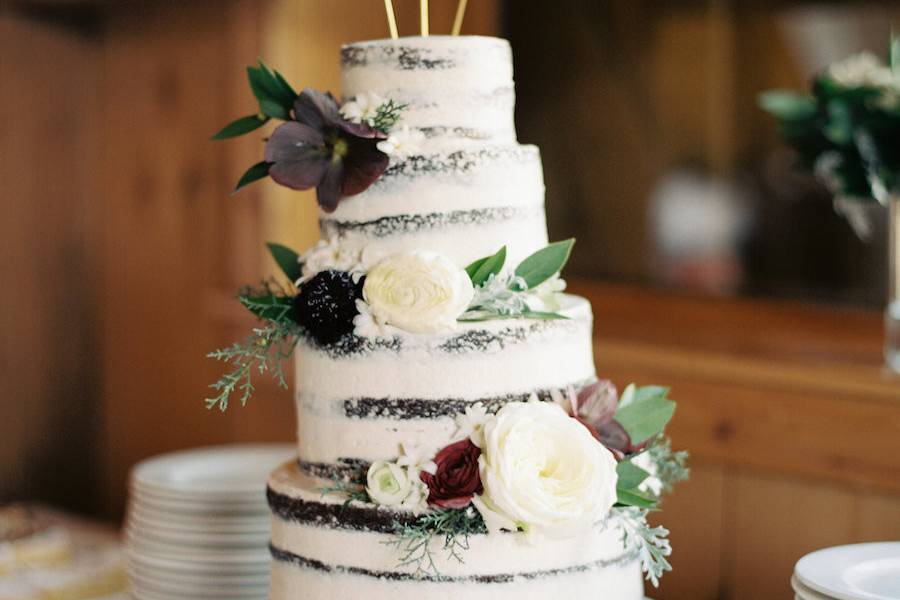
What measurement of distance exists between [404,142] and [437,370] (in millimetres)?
221

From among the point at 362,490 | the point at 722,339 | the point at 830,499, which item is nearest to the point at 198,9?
the point at 722,339

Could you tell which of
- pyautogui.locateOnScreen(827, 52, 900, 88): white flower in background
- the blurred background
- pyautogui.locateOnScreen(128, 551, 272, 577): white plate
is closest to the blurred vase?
the blurred background

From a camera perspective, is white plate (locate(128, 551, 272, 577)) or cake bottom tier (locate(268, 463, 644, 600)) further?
white plate (locate(128, 551, 272, 577))

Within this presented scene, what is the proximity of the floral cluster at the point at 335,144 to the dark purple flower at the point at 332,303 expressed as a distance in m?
0.07

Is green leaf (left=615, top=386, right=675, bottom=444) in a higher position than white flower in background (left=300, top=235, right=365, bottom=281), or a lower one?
lower

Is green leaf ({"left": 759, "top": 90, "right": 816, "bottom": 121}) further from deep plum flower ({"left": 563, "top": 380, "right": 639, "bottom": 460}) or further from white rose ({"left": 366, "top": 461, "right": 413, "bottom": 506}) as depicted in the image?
white rose ({"left": 366, "top": 461, "right": 413, "bottom": 506})

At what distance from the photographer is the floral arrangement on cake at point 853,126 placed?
1891 mm

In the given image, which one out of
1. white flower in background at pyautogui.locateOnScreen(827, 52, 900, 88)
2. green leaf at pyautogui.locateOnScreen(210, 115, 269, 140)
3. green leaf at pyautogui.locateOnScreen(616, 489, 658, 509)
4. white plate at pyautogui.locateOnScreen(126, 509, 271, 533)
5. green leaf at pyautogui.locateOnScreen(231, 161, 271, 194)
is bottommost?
white plate at pyautogui.locateOnScreen(126, 509, 271, 533)

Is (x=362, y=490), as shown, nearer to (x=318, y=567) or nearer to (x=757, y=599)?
(x=318, y=567)

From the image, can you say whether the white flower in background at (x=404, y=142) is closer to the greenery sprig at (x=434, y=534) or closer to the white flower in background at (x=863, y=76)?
the greenery sprig at (x=434, y=534)

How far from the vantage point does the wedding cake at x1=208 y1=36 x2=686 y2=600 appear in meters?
1.03

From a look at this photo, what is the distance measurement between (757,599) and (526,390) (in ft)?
3.40

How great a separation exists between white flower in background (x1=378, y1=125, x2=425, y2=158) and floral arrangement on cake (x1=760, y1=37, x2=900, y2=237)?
968 mm

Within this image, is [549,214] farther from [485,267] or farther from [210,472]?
[485,267]
